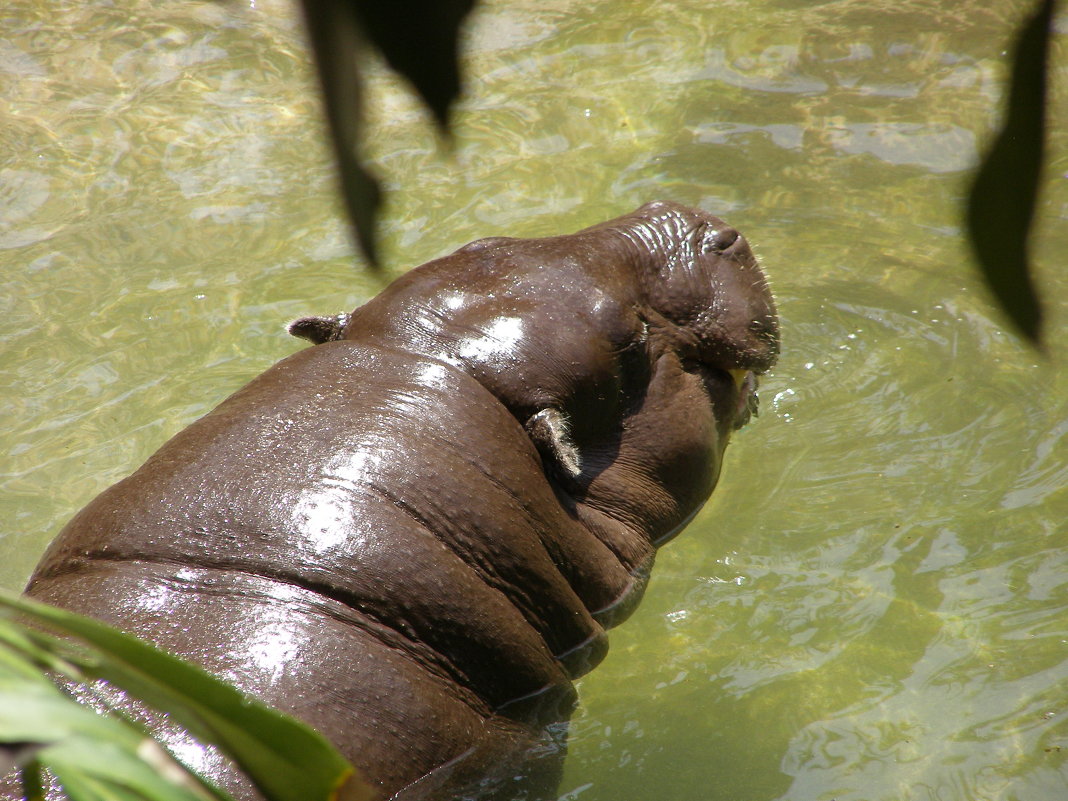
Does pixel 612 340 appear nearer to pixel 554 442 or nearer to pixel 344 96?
pixel 554 442

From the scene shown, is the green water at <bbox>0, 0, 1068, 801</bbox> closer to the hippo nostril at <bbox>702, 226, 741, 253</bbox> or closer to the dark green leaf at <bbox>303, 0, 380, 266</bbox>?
the hippo nostril at <bbox>702, 226, 741, 253</bbox>

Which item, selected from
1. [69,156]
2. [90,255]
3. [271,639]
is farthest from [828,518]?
[69,156]

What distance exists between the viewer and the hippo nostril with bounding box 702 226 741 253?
443cm

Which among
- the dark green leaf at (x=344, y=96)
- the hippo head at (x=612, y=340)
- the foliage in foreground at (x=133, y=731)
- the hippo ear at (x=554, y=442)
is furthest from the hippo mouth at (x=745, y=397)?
the dark green leaf at (x=344, y=96)

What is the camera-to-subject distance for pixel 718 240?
4434mm

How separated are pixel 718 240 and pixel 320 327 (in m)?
1.61

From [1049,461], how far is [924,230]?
181 centimetres

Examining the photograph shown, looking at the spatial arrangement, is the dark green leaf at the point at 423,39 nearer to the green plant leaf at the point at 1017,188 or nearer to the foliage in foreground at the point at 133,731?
the green plant leaf at the point at 1017,188

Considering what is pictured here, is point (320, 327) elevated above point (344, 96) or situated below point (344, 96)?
below

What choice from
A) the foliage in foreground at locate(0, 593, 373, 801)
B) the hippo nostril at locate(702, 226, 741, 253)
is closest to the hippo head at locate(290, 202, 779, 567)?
the hippo nostril at locate(702, 226, 741, 253)

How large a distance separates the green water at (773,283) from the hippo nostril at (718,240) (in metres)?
1.04

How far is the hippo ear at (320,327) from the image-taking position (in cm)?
422

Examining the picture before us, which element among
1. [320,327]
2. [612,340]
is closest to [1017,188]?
[612,340]

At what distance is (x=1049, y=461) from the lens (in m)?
4.66
